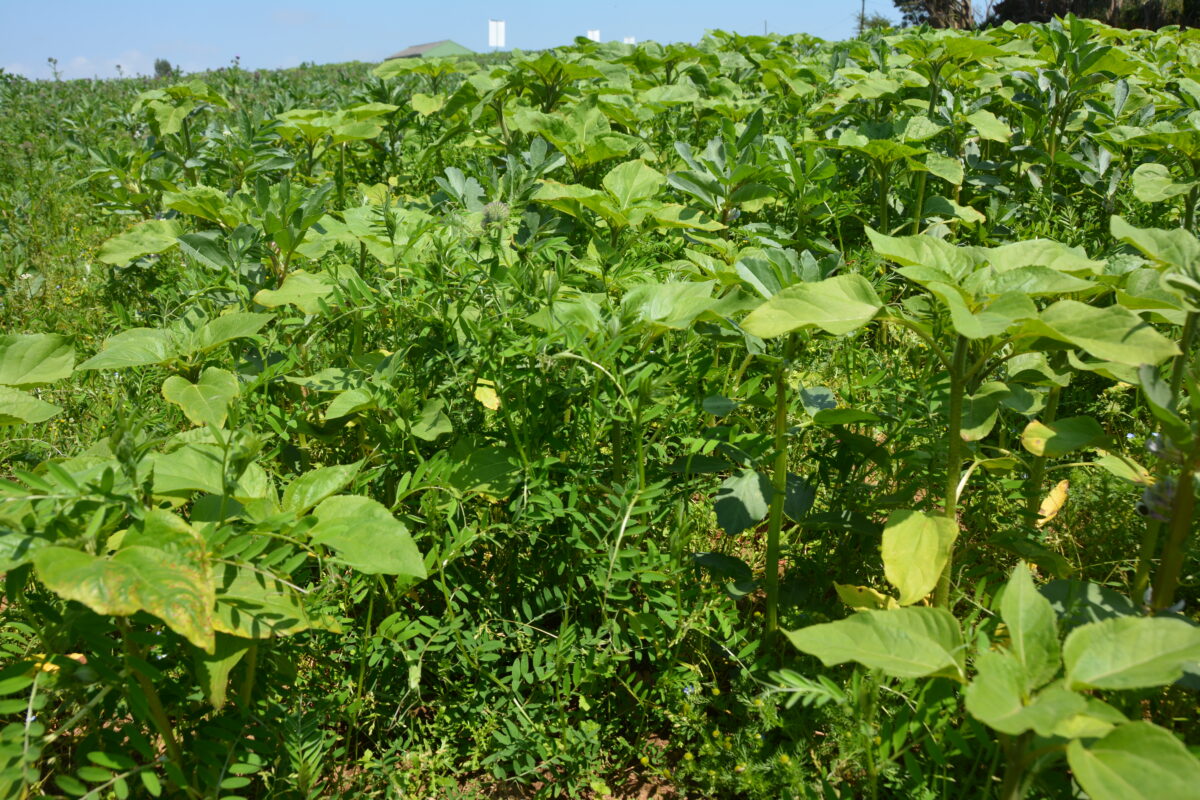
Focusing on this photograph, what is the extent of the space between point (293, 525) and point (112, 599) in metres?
0.31

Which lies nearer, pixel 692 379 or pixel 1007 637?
pixel 1007 637

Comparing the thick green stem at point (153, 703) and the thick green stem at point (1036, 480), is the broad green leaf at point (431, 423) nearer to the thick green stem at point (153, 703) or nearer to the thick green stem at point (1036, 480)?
the thick green stem at point (153, 703)

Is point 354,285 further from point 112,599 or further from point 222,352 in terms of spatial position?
point 112,599

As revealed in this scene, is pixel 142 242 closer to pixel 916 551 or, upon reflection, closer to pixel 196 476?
pixel 196 476

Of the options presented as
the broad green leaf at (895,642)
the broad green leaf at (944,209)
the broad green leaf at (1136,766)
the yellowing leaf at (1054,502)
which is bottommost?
the yellowing leaf at (1054,502)

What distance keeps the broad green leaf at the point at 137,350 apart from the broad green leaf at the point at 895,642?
1604 mm

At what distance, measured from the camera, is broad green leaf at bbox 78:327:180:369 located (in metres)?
1.96

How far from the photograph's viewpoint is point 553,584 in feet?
6.45

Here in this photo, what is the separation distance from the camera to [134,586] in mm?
1164

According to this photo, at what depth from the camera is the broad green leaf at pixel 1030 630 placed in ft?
4.04

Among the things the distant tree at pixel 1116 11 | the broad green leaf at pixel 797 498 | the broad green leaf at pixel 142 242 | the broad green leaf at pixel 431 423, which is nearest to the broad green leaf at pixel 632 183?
the broad green leaf at pixel 431 423

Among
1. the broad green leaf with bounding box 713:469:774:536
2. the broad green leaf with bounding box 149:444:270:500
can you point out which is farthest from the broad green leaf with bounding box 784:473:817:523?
the broad green leaf with bounding box 149:444:270:500

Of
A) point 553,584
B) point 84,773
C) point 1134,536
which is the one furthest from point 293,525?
point 1134,536

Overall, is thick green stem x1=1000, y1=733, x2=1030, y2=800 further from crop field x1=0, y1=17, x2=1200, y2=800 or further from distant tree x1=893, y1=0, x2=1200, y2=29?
distant tree x1=893, y1=0, x2=1200, y2=29
